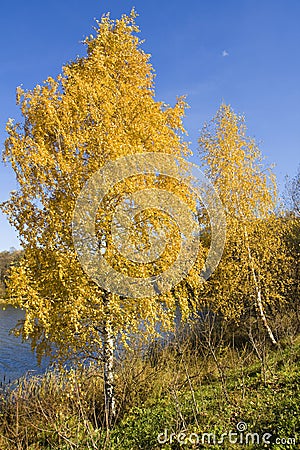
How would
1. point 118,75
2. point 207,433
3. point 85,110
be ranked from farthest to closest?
point 118,75
point 85,110
point 207,433

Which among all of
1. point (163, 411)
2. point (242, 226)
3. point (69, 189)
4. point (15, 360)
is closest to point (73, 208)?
point (69, 189)

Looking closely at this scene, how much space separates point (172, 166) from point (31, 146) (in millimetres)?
2864

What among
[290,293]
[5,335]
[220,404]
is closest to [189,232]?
[220,404]

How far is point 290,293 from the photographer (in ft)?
42.1

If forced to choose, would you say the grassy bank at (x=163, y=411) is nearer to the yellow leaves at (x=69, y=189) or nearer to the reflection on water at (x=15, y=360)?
the yellow leaves at (x=69, y=189)

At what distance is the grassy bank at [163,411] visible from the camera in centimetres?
516

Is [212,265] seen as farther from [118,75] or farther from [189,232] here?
[118,75]

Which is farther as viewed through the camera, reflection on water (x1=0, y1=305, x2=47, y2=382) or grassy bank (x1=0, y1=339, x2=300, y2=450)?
reflection on water (x1=0, y1=305, x2=47, y2=382)

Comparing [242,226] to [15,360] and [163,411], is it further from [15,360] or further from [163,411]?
[15,360]

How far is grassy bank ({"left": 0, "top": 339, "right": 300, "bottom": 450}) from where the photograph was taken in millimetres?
5160

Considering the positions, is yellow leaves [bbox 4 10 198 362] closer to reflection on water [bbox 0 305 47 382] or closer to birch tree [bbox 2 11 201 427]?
birch tree [bbox 2 11 201 427]

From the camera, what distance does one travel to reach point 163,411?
6742 mm

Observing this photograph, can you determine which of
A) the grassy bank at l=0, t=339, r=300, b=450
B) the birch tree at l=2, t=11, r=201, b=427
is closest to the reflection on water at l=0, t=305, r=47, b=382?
the grassy bank at l=0, t=339, r=300, b=450

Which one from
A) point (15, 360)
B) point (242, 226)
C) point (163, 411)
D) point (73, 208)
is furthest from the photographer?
point (15, 360)
